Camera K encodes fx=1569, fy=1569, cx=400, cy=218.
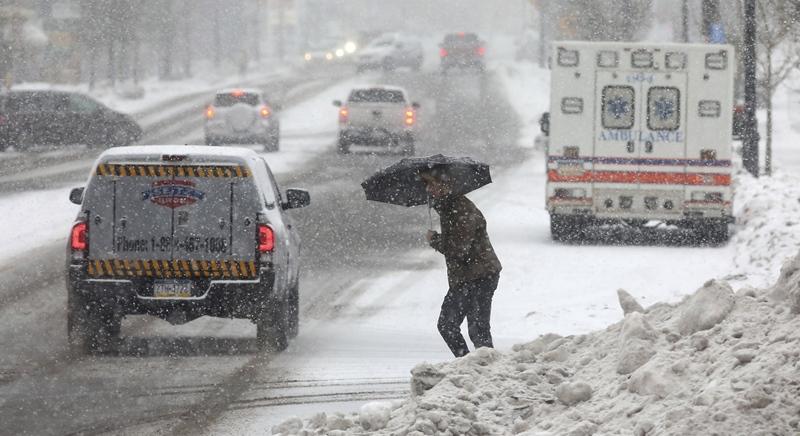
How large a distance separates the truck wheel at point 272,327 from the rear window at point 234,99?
94.4 feet

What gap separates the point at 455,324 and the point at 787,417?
4.03 metres

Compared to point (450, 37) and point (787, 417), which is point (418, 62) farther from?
point (787, 417)

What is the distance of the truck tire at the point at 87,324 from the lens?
13.6m

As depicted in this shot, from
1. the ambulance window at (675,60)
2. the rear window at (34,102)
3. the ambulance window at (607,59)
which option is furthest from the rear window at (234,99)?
the ambulance window at (675,60)

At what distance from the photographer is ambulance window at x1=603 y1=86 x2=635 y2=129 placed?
22781 millimetres

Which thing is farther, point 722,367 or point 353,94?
point 353,94

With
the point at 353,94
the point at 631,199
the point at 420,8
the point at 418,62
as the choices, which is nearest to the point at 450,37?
the point at 418,62

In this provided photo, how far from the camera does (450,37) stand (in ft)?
238

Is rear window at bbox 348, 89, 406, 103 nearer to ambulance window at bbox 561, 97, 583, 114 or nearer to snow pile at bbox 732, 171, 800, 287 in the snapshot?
snow pile at bbox 732, 171, 800, 287

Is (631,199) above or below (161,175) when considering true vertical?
below

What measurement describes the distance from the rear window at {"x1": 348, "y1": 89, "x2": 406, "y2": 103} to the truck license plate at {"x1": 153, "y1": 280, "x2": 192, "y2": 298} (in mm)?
27991

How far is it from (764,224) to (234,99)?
23273 mm

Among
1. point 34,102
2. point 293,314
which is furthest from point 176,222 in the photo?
point 34,102

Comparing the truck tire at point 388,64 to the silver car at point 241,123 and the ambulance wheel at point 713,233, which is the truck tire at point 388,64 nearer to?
the silver car at point 241,123
